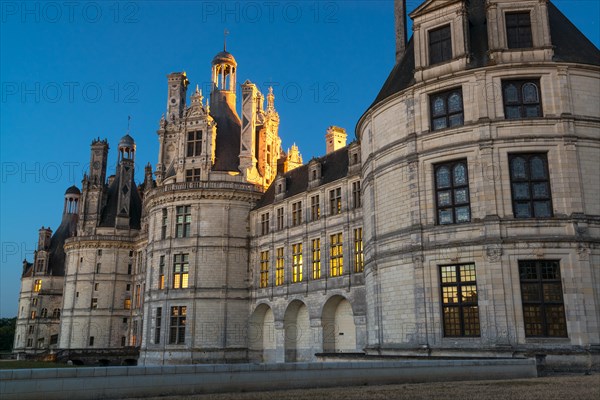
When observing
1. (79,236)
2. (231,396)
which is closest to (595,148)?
(231,396)

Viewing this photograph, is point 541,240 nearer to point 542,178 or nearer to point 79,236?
point 542,178

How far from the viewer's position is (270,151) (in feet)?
162

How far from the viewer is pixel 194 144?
47.4 metres

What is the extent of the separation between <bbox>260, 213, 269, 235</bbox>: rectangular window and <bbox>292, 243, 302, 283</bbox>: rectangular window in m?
4.09

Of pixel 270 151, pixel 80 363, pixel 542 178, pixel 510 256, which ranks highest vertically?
pixel 270 151

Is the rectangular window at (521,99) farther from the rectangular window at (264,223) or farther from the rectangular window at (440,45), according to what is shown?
the rectangular window at (264,223)

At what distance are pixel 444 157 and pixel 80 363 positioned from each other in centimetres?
4214

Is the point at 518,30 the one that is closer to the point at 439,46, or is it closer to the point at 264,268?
the point at 439,46

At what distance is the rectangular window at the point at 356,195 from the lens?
35.5m

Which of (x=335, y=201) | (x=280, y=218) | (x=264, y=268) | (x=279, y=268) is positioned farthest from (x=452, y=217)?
→ (x=264, y=268)

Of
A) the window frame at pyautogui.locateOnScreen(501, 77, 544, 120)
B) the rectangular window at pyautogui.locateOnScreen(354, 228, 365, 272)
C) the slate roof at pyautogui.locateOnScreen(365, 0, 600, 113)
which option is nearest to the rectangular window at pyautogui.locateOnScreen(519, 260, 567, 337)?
the window frame at pyautogui.locateOnScreen(501, 77, 544, 120)

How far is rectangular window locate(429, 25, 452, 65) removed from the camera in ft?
81.5

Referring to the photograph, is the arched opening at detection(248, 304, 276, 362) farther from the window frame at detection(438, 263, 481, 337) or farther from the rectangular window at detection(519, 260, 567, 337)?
the rectangular window at detection(519, 260, 567, 337)

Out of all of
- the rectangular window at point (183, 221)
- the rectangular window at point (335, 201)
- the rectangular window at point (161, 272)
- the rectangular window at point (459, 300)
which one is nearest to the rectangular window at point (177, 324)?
the rectangular window at point (161, 272)
